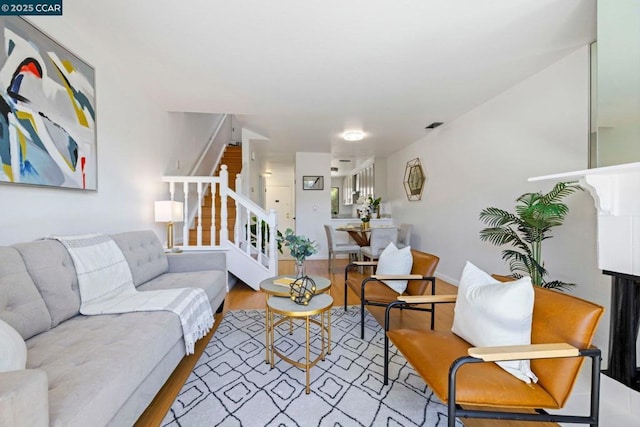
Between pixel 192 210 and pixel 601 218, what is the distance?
490 cm

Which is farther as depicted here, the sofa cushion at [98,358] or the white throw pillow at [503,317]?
the white throw pillow at [503,317]

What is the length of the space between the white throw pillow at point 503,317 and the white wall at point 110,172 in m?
2.62

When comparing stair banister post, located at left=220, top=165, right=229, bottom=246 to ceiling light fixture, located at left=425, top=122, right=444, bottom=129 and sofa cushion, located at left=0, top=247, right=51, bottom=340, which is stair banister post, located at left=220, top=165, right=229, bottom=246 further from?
ceiling light fixture, located at left=425, top=122, right=444, bottom=129

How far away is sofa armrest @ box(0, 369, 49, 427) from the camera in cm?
64

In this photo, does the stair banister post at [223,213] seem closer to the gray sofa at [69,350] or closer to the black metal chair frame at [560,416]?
the gray sofa at [69,350]

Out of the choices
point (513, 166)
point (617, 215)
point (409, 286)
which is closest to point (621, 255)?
point (617, 215)

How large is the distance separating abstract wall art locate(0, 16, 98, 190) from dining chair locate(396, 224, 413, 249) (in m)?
4.23

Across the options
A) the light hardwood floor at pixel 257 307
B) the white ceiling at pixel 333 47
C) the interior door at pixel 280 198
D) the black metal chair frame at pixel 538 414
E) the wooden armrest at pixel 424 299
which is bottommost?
the light hardwood floor at pixel 257 307

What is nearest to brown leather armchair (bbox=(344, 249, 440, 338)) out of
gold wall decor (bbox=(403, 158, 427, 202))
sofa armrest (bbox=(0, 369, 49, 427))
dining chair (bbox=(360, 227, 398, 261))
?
dining chair (bbox=(360, 227, 398, 261))

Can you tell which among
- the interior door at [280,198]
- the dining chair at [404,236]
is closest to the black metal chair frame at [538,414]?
the dining chair at [404,236]

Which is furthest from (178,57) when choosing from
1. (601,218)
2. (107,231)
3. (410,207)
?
(410,207)

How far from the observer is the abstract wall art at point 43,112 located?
154 cm

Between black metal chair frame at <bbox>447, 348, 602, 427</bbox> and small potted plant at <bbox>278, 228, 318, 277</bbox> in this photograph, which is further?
small potted plant at <bbox>278, 228, 318, 277</bbox>

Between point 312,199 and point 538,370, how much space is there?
5.29m
